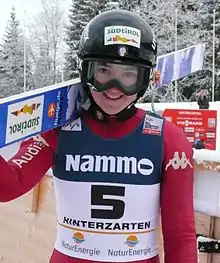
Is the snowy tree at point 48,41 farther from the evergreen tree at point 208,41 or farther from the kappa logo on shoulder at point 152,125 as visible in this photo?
the kappa logo on shoulder at point 152,125

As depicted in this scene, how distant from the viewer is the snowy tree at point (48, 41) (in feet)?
136

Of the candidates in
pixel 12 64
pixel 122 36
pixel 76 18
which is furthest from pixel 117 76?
pixel 12 64

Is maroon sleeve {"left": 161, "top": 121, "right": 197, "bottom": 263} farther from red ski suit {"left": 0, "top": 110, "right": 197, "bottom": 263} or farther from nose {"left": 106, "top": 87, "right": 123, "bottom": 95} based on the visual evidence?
nose {"left": 106, "top": 87, "right": 123, "bottom": 95}

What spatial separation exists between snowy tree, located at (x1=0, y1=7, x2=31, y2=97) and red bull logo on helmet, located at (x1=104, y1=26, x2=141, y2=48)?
39591mm

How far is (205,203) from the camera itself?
2592 millimetres

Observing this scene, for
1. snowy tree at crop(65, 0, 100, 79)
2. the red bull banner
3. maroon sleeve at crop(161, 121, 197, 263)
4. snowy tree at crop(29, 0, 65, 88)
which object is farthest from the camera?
snowy tree at crop(29, 0, 65, 88)

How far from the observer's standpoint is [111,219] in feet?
5.99

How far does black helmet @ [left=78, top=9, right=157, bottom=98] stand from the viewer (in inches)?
71.4

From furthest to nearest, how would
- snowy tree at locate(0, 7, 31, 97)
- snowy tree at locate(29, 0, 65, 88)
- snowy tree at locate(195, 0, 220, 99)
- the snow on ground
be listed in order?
snowy tree at locate(29, 0, 65, 88), snowy tree at locate(0, 7, 31, 97), snowy tree at locate(195, 0, 220, 99), the snow on ground

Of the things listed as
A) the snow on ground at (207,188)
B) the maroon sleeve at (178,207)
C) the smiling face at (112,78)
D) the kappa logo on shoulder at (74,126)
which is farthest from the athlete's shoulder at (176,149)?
the snow on ground at (207,188)

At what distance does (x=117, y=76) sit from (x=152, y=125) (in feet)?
0.64

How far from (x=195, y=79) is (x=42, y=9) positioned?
1281cm

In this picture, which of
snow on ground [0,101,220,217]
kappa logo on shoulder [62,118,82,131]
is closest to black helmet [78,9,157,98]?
kappa logo on shoulder [62,118,82,131]

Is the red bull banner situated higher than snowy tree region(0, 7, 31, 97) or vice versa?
snowy tree region(0, 7, 31, 97)
